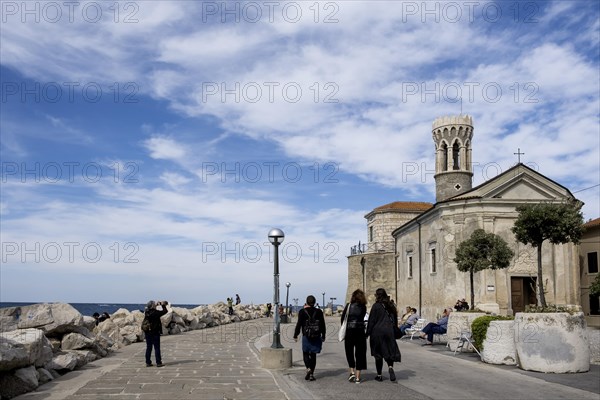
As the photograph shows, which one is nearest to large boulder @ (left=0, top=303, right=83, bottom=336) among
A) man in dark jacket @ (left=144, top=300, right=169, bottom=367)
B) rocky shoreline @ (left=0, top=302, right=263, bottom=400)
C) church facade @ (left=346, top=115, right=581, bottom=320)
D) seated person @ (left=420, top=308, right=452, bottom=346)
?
rocky shoreline @ (left=0, top=302, right=263, bottom=400)

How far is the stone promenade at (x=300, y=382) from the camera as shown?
9156 mm

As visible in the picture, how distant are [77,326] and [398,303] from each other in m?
33.0

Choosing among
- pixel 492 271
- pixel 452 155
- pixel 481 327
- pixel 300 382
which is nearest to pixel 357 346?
pixel 300 382

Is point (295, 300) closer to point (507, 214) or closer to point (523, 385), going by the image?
point (507, 214)

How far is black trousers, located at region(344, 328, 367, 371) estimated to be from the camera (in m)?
10.5

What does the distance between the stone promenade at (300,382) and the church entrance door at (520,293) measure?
1788 cm

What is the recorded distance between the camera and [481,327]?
13984 millimetres

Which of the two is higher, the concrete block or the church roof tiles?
the church roof tiles

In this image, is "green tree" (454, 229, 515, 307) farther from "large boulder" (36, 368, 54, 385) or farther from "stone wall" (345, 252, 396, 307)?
"stone wall" (345, 252, 396, 307)

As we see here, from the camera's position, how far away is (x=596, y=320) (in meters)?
33.7

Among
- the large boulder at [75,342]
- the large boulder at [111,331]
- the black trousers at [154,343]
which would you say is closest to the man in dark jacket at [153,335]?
the black trousers at [154,343]

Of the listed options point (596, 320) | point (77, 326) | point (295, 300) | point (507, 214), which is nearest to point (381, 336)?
point (77, 326)

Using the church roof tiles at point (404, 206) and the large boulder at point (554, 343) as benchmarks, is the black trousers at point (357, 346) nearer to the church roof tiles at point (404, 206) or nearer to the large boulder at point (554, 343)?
the large boulder at point (554, 343)

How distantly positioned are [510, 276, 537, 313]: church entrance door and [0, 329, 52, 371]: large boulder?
2550 cm
